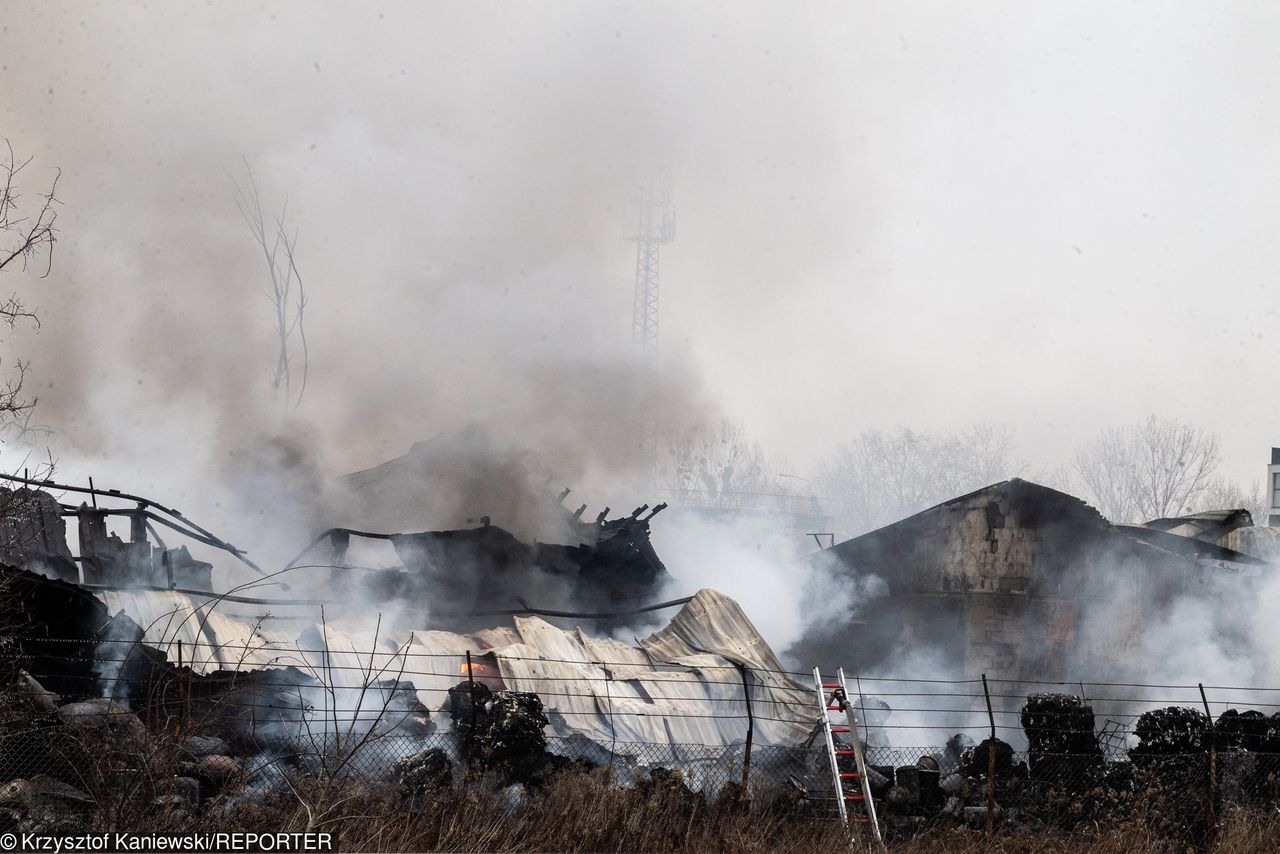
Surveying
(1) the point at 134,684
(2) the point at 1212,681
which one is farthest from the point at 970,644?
(1) the point at 134,684

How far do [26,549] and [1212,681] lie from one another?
17.5 metres

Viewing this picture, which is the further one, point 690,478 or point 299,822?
point 690,478

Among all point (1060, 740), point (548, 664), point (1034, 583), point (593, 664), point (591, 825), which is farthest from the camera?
point (1034, 583)

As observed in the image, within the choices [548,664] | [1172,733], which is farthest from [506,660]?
[1172,733]

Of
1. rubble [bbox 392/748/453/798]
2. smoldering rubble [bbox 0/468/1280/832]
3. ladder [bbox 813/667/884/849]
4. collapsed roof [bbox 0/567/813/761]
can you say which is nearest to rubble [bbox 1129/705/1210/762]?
smoldering rubble [bbox 0/468/1280/832]

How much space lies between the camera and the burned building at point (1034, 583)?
66.7ft

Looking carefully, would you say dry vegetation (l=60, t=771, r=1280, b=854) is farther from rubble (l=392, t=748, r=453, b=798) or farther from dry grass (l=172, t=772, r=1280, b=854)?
rubble (l=392, t=748, r=453, b=798)

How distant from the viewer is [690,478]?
5722cm

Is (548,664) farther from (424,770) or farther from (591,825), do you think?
(591,825)

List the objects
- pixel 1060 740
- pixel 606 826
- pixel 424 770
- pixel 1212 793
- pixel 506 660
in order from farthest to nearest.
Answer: pixel 506 660 → pixel 1060 740 → pixel 1212 793 → pixel 424 770 → pixel 606 826

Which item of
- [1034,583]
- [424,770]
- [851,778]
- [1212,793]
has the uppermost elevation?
[1034,583]

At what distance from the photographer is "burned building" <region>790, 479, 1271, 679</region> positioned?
20344 mm

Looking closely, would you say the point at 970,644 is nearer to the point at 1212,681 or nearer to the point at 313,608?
the point at 1212,681

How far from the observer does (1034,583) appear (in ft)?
67.4
